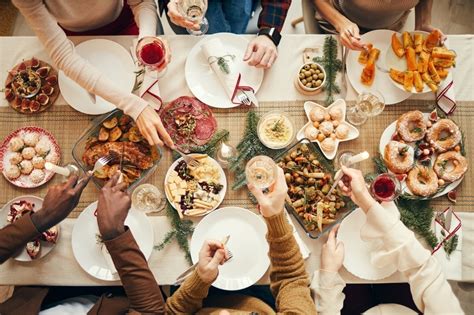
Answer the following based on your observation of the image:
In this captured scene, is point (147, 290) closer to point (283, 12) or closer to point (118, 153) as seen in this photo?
point (118, 153)

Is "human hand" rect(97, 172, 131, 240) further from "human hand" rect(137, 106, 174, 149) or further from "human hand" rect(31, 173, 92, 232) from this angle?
"human hand" rect(137, 106, 174, 149)

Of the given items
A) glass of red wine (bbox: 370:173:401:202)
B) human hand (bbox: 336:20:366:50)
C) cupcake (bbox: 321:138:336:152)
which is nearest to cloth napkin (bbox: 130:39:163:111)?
cupcake (bbox: 321:138:336:152)

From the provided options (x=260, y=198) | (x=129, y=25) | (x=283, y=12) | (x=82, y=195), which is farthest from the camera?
(x=129, y=25)

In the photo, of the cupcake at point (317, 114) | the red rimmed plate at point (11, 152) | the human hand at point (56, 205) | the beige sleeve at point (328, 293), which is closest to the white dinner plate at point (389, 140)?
the cupcake at point (317, 114)

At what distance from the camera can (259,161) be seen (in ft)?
5.07

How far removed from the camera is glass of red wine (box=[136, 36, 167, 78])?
62.2 inches

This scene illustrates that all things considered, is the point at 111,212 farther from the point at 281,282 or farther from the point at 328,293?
the point at 328,293

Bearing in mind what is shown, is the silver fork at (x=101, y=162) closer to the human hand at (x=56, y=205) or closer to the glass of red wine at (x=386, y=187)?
the human hand at (x=56, y=205)

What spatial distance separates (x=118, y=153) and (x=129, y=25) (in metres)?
0.73

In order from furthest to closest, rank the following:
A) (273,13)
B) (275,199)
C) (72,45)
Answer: (273,13)
(72,45)
(275,199)

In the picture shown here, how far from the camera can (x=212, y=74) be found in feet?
5.64

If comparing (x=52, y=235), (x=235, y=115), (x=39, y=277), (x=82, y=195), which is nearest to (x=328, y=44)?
(x=235, y=115)

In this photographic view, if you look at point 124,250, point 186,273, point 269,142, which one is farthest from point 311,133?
point 124,250

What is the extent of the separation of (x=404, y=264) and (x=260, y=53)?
3.08ft
